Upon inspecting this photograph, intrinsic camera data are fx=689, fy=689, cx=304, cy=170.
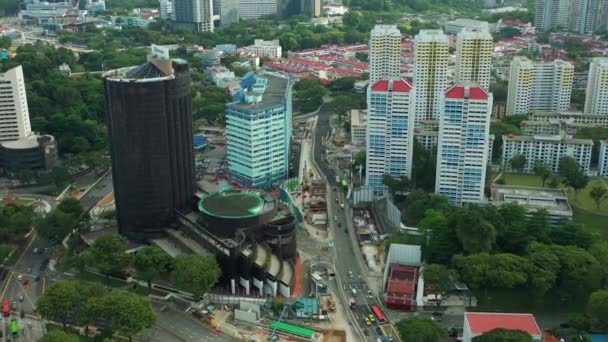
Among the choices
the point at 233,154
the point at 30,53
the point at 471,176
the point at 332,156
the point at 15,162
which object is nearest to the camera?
the point at 471,176

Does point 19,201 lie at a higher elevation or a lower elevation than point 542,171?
lower

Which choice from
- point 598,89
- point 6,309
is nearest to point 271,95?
point 6,309

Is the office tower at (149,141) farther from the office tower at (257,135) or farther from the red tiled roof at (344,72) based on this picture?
the red tiled roof at (344,72)

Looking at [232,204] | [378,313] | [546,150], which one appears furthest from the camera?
[546,150]

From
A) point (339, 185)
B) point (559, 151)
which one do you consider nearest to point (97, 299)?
point (339, 185)

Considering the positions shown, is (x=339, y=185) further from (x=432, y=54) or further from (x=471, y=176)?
(x=432, y=54)

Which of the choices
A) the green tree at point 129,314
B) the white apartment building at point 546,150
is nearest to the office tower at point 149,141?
the green tree at point 129,314

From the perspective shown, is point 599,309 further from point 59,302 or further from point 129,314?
point 59,302
